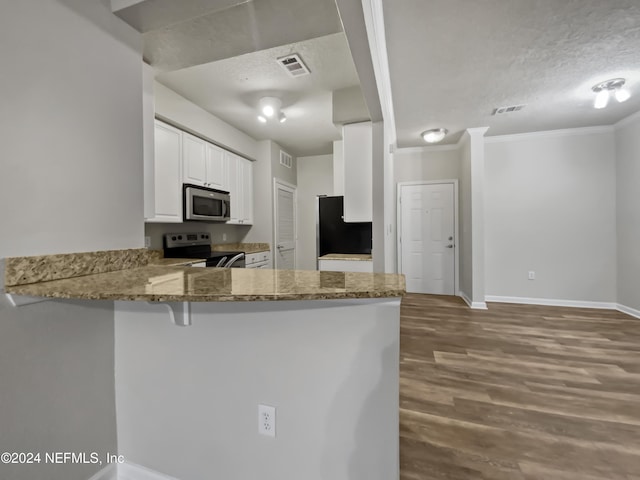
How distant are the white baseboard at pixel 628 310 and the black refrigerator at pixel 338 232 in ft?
10.8

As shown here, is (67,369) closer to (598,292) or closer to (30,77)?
(30,77)

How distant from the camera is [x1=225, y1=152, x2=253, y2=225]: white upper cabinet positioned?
401 cm

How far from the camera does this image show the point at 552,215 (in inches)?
157

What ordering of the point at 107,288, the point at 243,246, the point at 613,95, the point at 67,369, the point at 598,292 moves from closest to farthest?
1. the point at 107,288
2. the point at 67,369
3. the point at 613,95
4. the point at 598,292
5. the point at 243,246

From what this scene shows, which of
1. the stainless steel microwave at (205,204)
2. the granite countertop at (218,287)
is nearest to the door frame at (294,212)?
the stainless steel microwave at (205,204)

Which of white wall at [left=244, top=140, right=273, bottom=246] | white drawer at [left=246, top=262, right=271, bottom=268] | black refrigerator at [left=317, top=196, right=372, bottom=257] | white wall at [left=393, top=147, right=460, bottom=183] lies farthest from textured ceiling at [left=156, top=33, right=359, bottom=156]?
white drawer at [left=246, top=262, right=271, bottom=268]

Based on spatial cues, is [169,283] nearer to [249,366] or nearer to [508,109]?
[249,366]

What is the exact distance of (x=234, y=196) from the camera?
407 cm

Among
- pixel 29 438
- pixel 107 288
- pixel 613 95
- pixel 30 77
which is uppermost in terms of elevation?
pixel 613 95

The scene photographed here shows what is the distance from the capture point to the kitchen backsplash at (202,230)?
314 centimetres

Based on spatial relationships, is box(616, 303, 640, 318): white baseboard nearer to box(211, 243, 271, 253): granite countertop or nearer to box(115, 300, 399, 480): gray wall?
box(115, 300, 399, 480): gray wall

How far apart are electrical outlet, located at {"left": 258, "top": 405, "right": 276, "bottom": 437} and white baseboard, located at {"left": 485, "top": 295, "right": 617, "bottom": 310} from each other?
4172mm

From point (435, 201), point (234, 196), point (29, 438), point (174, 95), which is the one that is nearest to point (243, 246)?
point (234, 196)

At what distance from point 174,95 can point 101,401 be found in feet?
9.43
